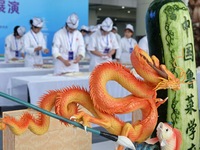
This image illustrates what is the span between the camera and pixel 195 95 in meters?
1.26

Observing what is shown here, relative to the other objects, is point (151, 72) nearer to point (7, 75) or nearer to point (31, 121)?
point (31, 121)

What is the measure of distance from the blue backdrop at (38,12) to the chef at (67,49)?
365 centimetres

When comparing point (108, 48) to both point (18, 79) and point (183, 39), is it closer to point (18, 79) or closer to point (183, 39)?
point (18, 79)

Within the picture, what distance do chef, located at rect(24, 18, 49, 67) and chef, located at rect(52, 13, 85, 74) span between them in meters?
1.05

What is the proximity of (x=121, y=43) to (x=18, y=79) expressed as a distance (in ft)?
10.3

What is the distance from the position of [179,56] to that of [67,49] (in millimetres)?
2684

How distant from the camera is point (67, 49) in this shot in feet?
12.5

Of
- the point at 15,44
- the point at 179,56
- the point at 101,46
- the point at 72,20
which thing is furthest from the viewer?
the point at 15,44

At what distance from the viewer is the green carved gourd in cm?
121

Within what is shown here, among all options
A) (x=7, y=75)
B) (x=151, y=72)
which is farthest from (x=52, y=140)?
(x=7, y=75)

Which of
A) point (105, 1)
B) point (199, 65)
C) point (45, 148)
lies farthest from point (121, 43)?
point (105, 1)

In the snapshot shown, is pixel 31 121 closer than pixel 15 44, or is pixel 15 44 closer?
pixel 31 121

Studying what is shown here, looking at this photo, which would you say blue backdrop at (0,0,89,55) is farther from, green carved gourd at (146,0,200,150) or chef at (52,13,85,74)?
green carved gourd at (146,0,200,150)

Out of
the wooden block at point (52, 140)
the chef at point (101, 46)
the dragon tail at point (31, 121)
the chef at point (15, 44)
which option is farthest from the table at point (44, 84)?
the chef at point (15, 44)
